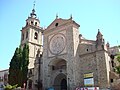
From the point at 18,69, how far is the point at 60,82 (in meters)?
8.01

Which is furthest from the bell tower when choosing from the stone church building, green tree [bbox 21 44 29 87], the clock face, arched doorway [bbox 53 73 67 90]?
arched doorway [bbox 53 73 67 90]

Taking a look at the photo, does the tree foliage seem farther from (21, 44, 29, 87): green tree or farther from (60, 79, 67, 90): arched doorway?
(60, 79, 67, 90): arched doorway

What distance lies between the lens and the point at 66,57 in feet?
93.8

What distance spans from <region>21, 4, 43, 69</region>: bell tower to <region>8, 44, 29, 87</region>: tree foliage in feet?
27.2

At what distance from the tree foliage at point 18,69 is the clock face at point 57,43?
523 cm

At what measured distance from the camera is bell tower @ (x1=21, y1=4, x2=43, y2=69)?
41006 millimetres

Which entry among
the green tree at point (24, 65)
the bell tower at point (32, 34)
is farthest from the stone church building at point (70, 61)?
the bell tower at point (32, 34)

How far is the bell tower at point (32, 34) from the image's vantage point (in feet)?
135

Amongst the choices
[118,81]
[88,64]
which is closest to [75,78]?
[88,64]

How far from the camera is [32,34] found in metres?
42.3

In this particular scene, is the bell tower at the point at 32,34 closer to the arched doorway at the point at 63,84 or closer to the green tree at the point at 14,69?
the green tree at the point at 14,69

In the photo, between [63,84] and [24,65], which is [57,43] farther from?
[63,84]

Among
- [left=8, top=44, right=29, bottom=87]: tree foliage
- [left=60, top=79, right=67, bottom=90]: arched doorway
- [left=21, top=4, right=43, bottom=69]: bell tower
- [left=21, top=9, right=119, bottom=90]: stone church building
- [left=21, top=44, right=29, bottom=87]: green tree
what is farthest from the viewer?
[left=21, top=4, right=43, bottom=69]: bell tower

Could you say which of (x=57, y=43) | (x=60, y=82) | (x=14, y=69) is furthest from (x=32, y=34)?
(x=60, y=82)
